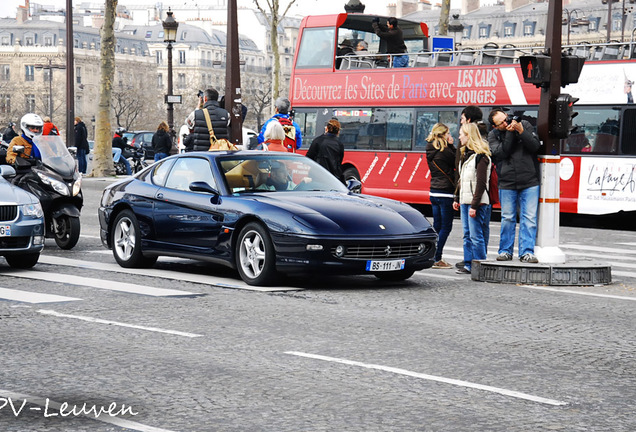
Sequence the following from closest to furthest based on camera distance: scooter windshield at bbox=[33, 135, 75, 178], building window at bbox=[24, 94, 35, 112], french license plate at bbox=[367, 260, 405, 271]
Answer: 1. french license plate at bbox=[367, 260, 405, 271]
2. scooter windshield at bbox=[33, 135, 75, 178]
3. building window at bbox=[24, 94, 35, 112]

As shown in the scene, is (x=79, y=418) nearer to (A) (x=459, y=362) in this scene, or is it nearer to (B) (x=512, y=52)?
(A) (x=459, y=362)

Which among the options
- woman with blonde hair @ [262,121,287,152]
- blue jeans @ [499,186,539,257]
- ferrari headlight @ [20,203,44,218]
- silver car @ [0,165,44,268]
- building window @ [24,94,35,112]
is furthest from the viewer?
building window @ [24,94,35,112]

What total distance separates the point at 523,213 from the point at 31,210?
17.4 feet

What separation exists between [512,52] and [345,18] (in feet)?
14.5

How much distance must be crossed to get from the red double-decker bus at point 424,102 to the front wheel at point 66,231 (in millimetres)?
10074

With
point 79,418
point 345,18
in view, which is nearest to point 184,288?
point 79,418

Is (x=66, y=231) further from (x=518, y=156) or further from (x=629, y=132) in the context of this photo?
(x=629, y=132)

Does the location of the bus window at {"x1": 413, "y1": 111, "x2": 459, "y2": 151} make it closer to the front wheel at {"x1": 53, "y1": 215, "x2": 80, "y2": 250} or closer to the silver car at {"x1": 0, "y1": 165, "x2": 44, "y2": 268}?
the front wheel at {"x1": 53, "y1": 215, "x2": 80, "y2": 250}

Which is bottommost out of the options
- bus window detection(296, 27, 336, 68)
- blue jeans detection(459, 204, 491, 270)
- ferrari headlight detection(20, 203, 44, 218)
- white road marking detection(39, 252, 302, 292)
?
white road marking detection(39, 252, 302, 292)

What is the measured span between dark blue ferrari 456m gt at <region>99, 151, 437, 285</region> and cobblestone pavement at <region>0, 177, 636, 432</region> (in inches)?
12.9

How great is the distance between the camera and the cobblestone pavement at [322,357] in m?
5.80

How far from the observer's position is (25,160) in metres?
14.9

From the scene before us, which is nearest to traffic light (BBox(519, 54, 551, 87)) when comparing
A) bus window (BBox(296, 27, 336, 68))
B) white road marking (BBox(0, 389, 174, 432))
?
white road marking (BBox(0, 389, 174, 432))

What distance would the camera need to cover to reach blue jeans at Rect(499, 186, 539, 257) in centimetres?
1262
